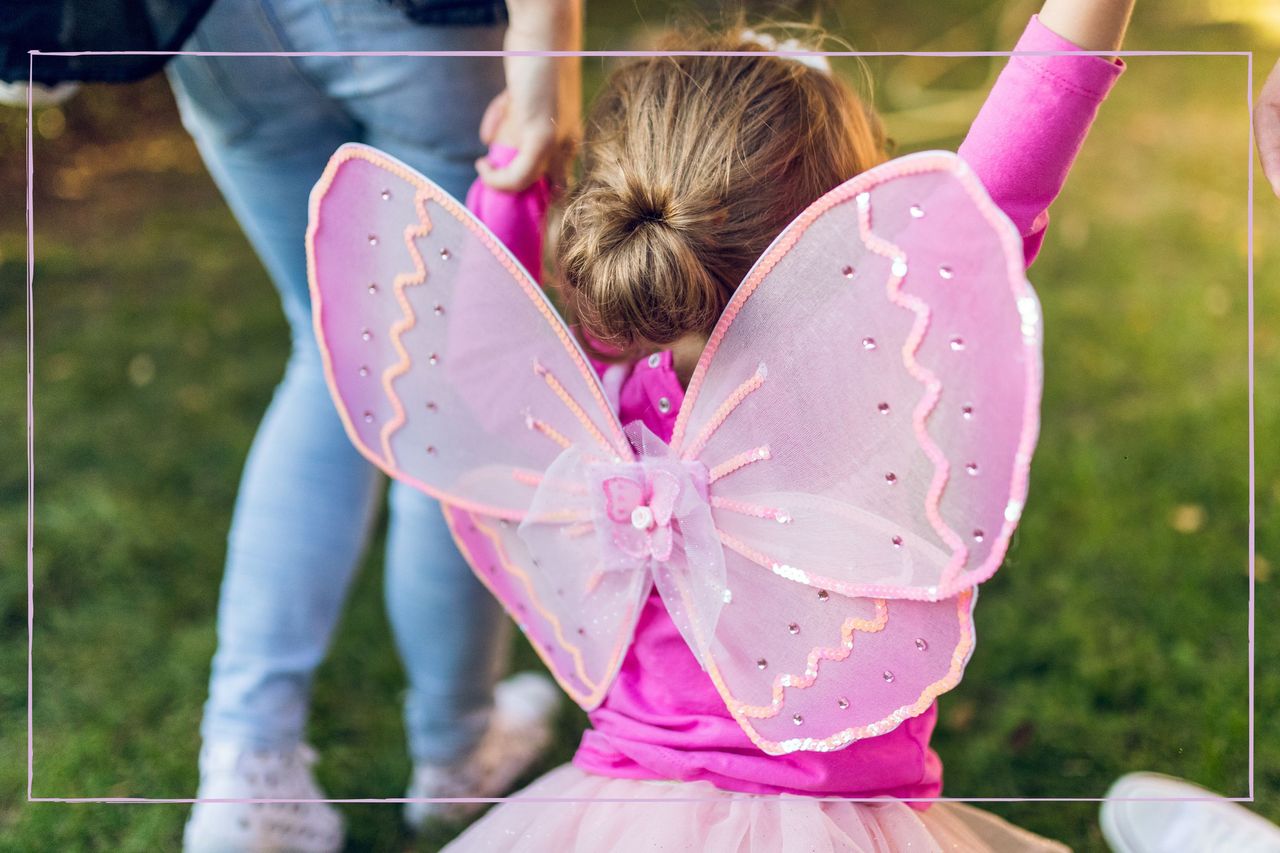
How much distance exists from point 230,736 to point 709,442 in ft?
1.90

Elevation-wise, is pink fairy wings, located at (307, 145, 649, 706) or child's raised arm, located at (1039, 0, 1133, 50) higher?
child's raised arm, located at (1039, 0, 1133, 50)

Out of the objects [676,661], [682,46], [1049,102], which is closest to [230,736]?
[676,661]

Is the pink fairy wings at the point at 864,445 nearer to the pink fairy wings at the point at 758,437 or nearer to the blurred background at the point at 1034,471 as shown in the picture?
the pink fairy wings at the point at 758,437

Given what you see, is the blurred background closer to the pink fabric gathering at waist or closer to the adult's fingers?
the adult's fingers

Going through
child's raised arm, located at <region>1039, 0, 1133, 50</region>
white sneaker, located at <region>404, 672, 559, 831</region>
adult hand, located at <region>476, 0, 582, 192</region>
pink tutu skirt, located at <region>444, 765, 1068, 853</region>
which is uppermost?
child's raised arm, located at <region>1039, 0, 1133, 50</region>

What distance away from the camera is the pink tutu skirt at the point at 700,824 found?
855 mm

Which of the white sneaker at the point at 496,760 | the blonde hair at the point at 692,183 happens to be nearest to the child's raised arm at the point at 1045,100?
the blonde hair at the point at 692,183

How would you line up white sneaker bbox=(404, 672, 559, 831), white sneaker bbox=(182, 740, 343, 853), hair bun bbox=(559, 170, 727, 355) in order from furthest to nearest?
white sneaker bbox=(404, 672, 559, 831)
white sneaker bbox=(182, 740, 343, 853)
hair bun bbox=(559, 170, 727, 355)

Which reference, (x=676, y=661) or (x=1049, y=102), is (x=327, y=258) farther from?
(x=1049, y=102)

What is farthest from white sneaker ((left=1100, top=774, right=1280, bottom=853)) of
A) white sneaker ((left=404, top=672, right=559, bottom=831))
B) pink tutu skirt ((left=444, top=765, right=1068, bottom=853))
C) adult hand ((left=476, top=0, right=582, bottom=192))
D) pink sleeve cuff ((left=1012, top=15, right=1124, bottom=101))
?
adult hand ((left=476, top=0, right=582, bottom=192))

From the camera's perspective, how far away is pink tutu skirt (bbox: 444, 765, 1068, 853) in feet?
2.81

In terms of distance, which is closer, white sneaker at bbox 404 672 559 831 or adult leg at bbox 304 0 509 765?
adult leg at bbox 304 0 509 765

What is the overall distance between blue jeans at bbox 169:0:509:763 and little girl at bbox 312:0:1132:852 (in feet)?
0.31

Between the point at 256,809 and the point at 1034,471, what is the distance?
3.85ft
